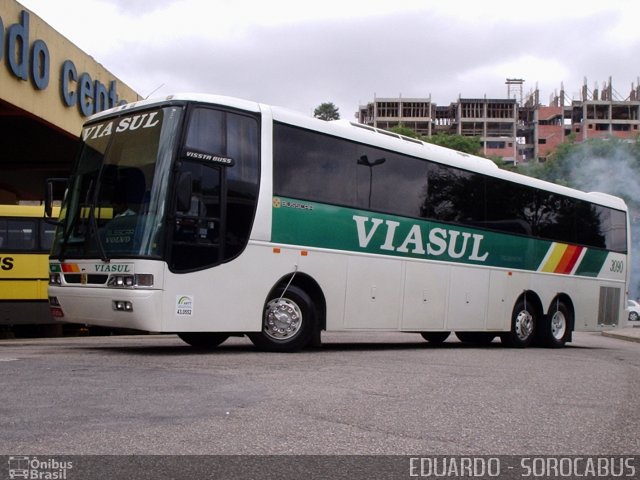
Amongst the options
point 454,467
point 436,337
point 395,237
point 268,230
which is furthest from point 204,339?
point 454,467

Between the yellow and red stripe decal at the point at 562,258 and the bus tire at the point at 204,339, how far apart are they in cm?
707

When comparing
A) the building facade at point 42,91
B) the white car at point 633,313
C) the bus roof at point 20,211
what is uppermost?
the building facade at point 42,91

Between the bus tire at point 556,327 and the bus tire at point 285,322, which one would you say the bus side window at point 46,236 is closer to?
the bus tire at point 285,322

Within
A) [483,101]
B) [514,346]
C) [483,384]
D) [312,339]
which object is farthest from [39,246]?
[483,101]

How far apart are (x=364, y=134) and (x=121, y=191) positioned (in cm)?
402

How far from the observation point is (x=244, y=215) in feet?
34.1

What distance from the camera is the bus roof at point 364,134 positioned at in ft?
34.4

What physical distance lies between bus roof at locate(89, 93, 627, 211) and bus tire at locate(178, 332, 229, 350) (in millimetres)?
3268

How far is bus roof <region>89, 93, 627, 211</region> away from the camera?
1048cm

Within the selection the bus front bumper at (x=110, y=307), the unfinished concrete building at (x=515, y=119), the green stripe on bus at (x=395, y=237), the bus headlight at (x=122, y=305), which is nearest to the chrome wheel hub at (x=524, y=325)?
the green stripe on bus at (x=395, y=237)

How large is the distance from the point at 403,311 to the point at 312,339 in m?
1.95

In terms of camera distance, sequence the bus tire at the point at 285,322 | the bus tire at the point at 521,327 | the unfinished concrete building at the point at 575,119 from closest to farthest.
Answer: the bus tire at the point at 285,322 → the bus tire at the point at 521,327 → the unfinished concrete building at the point at 575,119

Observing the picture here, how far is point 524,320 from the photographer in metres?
16.0

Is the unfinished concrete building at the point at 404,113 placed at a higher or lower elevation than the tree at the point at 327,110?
higher
